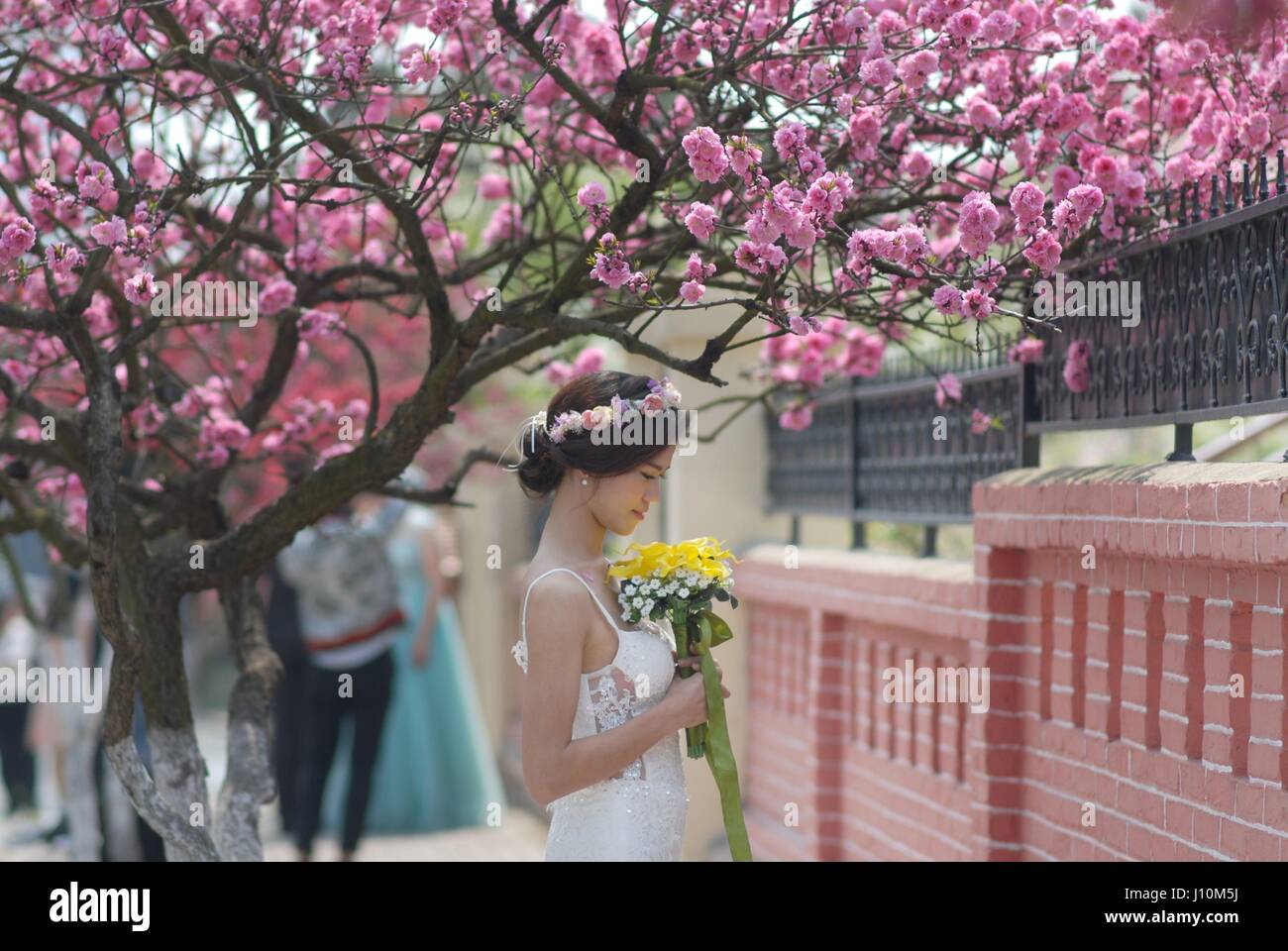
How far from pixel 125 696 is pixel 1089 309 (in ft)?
9.34

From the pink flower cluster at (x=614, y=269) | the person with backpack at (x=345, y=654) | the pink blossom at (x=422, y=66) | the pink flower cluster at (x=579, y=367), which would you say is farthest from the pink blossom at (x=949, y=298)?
the person with backpack at (x=345, y=654)

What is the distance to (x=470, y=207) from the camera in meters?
5.28

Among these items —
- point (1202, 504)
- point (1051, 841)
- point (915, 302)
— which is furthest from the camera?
point (1051, 841)

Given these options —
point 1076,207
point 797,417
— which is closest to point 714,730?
point 1076,207

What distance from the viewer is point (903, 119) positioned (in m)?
5.18

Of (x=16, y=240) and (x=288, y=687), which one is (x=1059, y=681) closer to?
(x=16, y=240)

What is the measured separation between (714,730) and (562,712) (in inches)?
14.3

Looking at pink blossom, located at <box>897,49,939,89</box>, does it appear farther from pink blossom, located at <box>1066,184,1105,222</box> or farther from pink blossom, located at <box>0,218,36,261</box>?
pink blossom, located at <box>0,218,36,261</box>

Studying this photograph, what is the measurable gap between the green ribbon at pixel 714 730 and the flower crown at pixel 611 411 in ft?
1.44

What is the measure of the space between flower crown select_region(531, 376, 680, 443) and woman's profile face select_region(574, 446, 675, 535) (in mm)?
103

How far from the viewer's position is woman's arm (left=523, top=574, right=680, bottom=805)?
3.76 m
